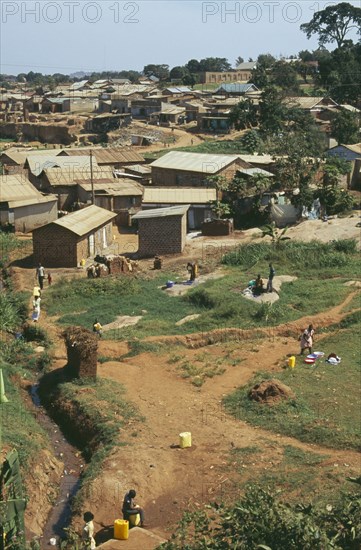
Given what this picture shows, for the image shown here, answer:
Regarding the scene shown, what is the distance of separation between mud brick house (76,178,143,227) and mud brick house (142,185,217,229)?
1.92 m

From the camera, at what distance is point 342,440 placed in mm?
16109

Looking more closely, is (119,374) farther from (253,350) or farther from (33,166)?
(33,166)

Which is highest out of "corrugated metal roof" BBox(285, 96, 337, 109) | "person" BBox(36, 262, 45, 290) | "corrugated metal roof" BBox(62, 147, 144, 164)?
"corrugated metal roof" BBox(285, 96, 337, 109)

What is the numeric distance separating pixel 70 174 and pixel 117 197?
4.60 meters

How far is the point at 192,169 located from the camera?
137 feet

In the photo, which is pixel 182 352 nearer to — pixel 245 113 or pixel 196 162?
→ pixel 196 162

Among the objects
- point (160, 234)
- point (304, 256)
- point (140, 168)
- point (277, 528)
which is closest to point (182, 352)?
point (304, 256)

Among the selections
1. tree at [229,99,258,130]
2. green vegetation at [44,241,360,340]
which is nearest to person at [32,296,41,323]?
green vegetation at [44,241,360,340]

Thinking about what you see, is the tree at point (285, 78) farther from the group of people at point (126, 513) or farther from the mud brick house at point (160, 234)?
the group of people at point (126, 513)

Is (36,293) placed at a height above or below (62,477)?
above

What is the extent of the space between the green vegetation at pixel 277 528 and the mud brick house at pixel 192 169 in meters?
30.7

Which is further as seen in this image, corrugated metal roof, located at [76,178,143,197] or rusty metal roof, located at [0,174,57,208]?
corrugated metal roof, located at [76,178,143,197]

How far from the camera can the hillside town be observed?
530 inches

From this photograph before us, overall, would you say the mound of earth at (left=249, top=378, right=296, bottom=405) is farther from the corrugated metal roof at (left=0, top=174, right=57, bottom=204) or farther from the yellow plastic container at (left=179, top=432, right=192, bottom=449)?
the corrugated metal roof at (left=0, top=174, right=57, bottom=204)
